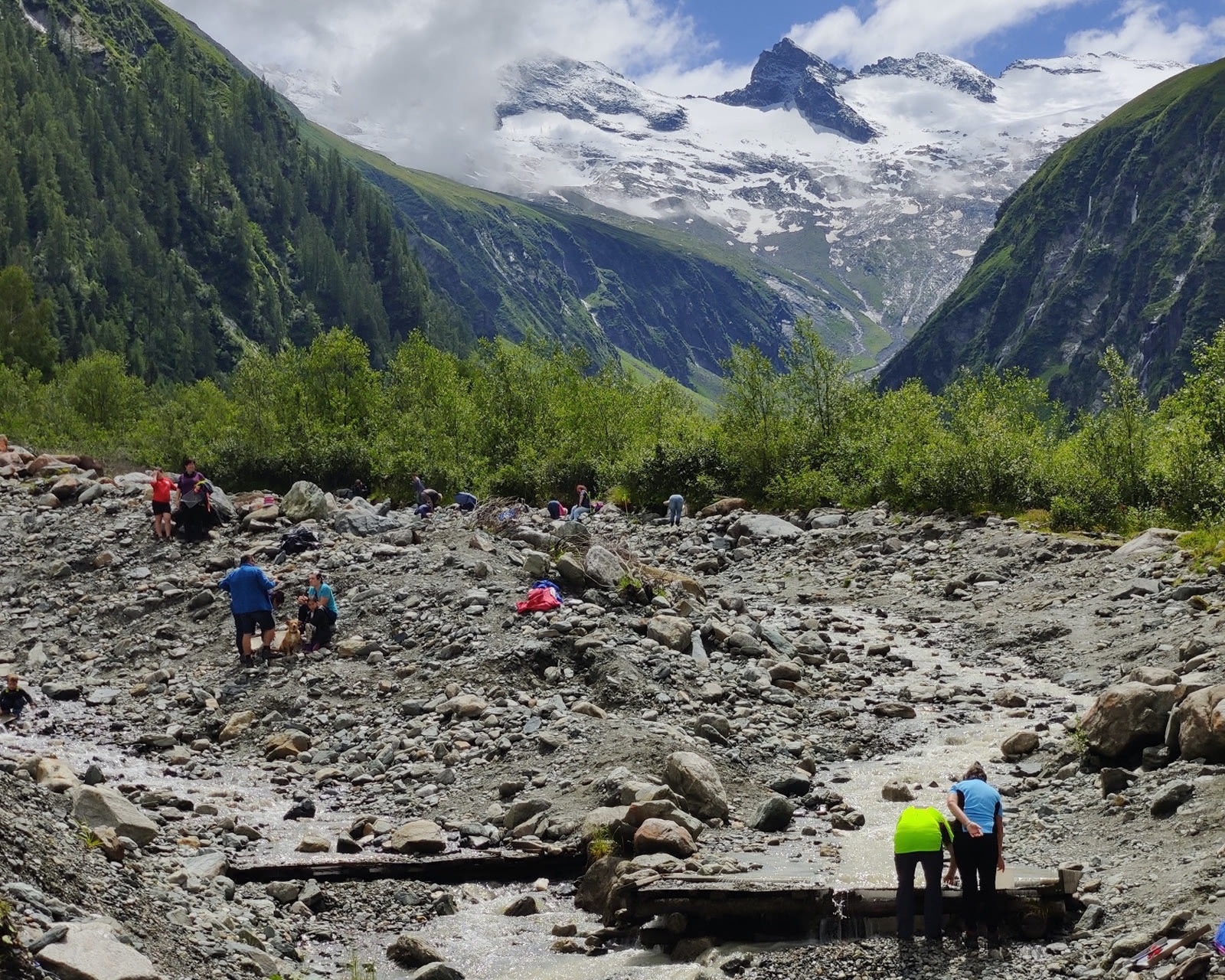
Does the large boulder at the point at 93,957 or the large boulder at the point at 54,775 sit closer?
the large boulder at the point at 93,957

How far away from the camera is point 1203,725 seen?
15406 millimetres

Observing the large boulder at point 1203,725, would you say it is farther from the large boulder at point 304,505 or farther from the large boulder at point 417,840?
the large boulder at point 304,505

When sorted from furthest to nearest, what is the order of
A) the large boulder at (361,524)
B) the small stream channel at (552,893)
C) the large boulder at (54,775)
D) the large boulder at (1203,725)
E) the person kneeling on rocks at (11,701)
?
1. the large boulder at (361,524)
2. the person kneeling on rocks at (11,701)
3. the large boulder at (54,775)
4. the large boulder at (1203,725)
5. the small stream channel at (552,893)

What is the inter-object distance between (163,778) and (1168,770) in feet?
54.5

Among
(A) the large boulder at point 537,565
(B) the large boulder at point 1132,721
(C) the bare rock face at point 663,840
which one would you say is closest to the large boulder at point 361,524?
(A) the large boulder at point 537,565

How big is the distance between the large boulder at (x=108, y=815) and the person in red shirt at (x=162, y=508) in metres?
19.2

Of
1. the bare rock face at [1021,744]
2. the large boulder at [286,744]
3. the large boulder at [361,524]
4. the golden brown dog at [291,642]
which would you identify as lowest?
the bare rock face at [1021,744]

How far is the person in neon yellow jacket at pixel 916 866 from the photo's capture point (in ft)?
41.9

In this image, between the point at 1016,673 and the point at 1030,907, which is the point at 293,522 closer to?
the point at 1016,673

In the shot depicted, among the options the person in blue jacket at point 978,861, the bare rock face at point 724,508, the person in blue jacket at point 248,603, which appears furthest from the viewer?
the bare rock face at point 724,508

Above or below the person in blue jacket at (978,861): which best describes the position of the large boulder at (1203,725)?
above

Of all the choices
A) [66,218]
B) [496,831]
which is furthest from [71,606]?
[66,218]

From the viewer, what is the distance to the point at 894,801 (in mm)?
17922

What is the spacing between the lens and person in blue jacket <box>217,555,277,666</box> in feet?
82.1
